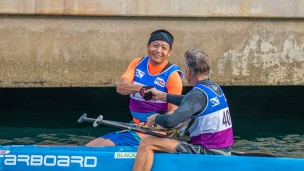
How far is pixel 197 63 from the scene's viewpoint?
508cm

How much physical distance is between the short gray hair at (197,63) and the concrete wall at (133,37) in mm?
3506

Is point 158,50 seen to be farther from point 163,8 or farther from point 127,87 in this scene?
point 163,8

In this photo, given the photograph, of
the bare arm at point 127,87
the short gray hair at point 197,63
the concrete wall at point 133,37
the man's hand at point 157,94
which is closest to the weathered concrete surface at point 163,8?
the concrete wall at point 133,37

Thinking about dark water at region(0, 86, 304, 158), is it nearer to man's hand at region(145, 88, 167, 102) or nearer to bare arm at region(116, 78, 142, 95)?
bare arm at region(116, 78, 142, 95)

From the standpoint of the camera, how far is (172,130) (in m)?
5.59

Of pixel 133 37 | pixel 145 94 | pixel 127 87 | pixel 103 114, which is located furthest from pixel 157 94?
pixel 103 114

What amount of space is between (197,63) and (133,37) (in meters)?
3.61

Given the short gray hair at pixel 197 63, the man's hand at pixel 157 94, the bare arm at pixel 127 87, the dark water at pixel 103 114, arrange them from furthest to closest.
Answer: the dark water at pixel 103 114 < the bare arm at pixel 127 87 < the man's hand at pixel 157 94 < the short gray hair at pixel 197 63

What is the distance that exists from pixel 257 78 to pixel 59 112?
3.01 metres

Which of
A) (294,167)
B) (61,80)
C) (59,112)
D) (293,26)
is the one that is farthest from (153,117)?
(59,112)

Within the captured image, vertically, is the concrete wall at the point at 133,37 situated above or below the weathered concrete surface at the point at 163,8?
below

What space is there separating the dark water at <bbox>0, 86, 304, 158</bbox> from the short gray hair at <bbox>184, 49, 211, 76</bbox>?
335 cm

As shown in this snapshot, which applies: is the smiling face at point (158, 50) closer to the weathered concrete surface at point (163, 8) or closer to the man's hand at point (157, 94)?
the man's hand at point (157, 94)

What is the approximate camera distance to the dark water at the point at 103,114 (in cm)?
864
